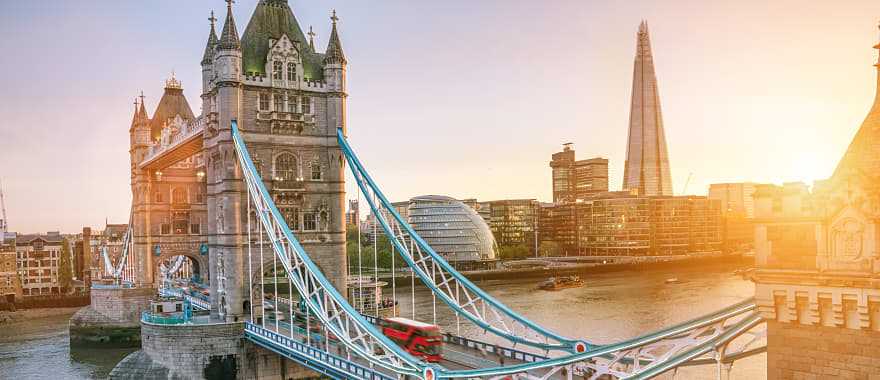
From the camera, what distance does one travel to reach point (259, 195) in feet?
115

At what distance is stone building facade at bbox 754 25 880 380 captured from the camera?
12477mm

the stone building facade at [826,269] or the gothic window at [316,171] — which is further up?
the gothic window at [316,171]

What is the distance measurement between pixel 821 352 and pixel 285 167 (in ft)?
93.7

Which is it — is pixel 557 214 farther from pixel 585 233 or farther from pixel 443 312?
pixel 443 312

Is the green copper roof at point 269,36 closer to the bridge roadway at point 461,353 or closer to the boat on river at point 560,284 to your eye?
the bridge roadway at point 461,353

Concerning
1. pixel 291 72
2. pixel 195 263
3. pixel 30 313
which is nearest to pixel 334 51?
pixel 291 72

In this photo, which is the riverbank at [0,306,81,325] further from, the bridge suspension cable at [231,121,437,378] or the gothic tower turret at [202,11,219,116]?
the bridge suspension cable at [231,121,437,378]

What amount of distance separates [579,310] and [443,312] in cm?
1285

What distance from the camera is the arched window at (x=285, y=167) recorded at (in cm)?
3709

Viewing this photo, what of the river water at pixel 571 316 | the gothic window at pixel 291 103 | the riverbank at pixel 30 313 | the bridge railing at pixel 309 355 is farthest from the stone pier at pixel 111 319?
the gothic window at pixel 291 103

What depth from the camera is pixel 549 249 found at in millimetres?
169750

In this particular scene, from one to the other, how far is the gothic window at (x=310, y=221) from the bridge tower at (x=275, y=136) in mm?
51

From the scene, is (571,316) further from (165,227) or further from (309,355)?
(309,355)

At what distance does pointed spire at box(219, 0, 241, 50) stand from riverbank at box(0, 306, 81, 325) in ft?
172
